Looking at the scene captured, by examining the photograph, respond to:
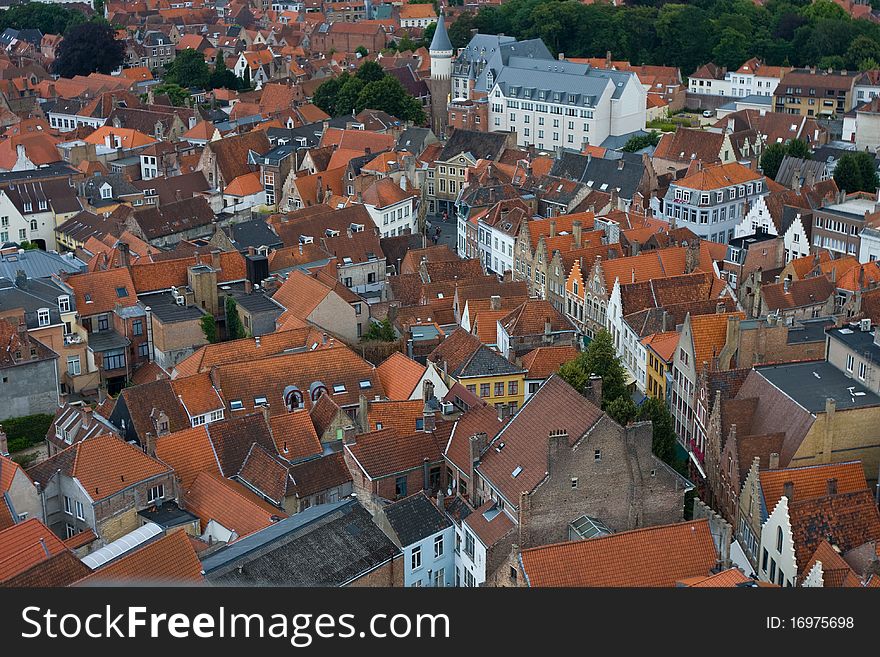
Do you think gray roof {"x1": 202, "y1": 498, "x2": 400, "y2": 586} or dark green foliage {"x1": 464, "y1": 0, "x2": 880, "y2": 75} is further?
dark green foliage {"x1": 464, "y1": 0, "x2": 880, "y2": 75}

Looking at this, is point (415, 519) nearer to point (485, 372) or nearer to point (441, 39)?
point (485, 372)

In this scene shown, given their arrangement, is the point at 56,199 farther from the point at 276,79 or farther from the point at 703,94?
the point at 703,94

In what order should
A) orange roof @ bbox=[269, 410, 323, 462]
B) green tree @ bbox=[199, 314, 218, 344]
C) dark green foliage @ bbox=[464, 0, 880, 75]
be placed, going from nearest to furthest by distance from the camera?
orange roof @ bbox=[269, 410, 323, 462] < green tree @ bbox=[199, 314, 218, 344] < dark green foliage @ bbox=[464, 0, 880, 75]

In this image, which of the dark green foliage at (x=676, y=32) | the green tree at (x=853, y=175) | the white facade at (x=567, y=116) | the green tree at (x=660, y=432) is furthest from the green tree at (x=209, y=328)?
the dark green foliage at (x=676, y=32)

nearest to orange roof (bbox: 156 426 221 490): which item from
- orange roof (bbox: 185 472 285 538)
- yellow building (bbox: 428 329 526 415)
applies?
orange roof (bbox: 185 472 285 538)

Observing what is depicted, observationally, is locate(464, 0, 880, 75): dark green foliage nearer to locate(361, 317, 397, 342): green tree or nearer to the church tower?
the church tower

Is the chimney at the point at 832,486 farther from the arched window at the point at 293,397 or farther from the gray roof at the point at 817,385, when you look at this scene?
the arched window at the point at 293,397
